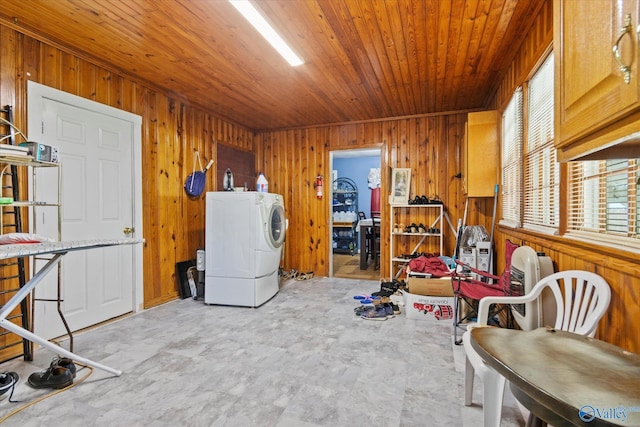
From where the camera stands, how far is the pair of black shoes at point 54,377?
1.92 metres

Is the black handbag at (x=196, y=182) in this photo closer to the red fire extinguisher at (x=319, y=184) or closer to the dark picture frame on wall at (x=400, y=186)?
the red fire extinguisher at (x=319, y=184)

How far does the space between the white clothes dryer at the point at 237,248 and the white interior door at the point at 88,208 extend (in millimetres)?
814

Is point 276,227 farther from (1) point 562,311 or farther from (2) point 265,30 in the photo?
(1) point 562,311

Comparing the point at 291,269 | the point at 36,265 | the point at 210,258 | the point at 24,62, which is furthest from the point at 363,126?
the point at 36,265

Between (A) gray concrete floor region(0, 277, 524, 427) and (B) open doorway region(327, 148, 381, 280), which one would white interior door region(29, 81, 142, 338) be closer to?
(A) gray concrete floor region(0, 277, 524, 427)

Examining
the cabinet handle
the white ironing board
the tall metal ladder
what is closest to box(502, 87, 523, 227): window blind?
the cabinet handle

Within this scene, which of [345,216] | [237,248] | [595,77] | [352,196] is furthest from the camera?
[352,196]

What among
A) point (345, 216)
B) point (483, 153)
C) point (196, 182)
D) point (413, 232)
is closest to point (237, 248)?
point (196, 182)

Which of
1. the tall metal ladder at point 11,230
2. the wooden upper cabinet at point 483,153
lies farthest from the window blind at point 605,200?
the tall metal ladder at point 11,230

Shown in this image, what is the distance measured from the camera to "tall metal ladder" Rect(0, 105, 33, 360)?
2229 millimetres

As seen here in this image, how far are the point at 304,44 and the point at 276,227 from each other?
7.27 feet

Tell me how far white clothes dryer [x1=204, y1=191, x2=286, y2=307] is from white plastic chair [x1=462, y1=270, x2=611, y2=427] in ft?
8.08

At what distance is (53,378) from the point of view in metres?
1.93

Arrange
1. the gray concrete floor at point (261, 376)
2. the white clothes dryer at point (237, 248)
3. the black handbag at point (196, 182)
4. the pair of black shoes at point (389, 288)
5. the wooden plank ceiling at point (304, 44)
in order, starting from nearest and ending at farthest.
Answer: the gray concrete floor at point (261, 376) < the wooden plank ceiling at point (304, 44) < the white clothes dryer at point (237, 248) < the pair of black shoes at point (389, 288) < the black handbag at point (196, 182)
